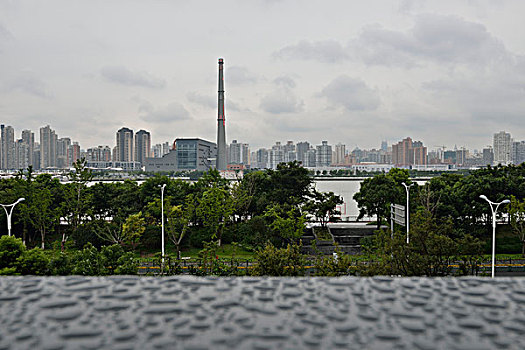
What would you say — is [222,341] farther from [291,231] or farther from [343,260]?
[291,231]

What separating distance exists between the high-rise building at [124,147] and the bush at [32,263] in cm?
12301

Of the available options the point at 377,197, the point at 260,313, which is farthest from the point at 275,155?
the point at 260,313

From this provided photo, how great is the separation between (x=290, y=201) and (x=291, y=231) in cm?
393

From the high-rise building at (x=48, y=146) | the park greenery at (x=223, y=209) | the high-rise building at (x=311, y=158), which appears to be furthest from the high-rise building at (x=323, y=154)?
the park greenery at (x=223, y=209)

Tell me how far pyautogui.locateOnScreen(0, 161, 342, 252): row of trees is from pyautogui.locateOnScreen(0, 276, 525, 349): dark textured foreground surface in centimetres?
2120

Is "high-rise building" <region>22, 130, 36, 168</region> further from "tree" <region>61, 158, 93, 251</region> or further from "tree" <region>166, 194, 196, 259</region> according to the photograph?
"tree" <region>166, 194, 196, 259</region>

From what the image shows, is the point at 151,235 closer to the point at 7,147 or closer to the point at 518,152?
the point at 7,147

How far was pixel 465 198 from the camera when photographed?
26.0m

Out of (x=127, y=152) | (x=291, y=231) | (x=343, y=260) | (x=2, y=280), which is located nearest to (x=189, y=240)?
(x=291, y=231)

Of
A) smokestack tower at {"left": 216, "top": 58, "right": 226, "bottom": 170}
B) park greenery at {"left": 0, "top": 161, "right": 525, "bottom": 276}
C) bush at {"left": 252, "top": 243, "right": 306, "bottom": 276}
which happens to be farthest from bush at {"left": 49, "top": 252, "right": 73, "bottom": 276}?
smokestack tower at {"left": 216, "top": 58, "right": 226, "bottom": 170}

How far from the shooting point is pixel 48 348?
42.9 inches

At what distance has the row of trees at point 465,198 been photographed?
24344 mm

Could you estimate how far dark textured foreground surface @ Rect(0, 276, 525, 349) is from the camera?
3.75 feet

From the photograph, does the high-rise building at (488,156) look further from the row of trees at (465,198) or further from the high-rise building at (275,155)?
the row of trees at (465,198)
